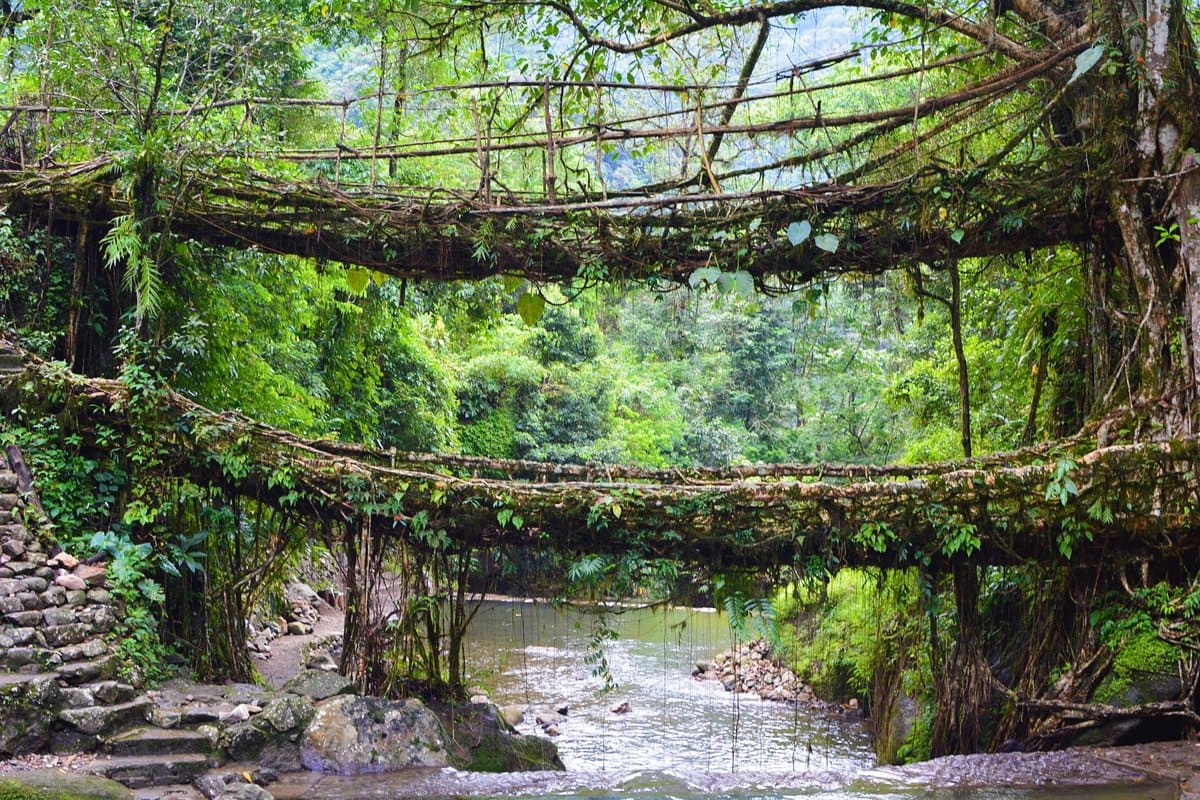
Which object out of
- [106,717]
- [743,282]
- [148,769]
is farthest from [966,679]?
[106,717]

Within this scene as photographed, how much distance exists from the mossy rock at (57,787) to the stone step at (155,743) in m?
0.47

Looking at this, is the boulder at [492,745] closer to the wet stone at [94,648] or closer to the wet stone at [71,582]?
the wet stone at [94,648]

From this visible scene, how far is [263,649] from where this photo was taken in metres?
10.5

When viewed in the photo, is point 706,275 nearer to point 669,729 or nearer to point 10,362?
point 669,729

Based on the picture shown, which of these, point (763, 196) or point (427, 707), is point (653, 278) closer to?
point (763, 196)

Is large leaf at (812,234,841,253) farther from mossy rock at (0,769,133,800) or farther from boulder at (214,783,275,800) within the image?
mossy rock at (0,769,133,800)

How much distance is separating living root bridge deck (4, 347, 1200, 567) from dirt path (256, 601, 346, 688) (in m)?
2.04

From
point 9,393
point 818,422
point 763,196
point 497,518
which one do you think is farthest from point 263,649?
point 818,422

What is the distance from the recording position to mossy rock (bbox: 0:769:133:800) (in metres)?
4.70

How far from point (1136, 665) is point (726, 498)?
9.68ft

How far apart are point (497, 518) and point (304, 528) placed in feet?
5.91

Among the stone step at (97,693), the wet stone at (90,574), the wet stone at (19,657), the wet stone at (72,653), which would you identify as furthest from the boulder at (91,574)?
the stone step at (97,693)

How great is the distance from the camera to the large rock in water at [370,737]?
623cm

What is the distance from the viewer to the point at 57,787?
16.0ft
